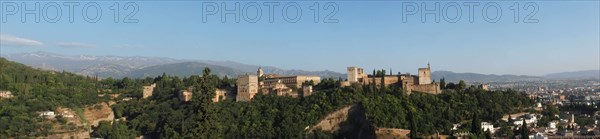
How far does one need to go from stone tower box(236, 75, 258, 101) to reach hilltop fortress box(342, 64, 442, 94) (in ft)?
25.7

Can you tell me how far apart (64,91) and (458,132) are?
1490 inches

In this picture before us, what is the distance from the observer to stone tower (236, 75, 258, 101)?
50.3 metres

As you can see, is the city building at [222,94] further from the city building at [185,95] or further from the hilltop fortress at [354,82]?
the city building at [185,95]

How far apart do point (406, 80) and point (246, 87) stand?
45.0 feet

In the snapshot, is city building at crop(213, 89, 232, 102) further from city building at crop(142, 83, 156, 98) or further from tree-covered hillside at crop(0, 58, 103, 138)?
tree-covered hillside at crop(0, 58, 103, 138)

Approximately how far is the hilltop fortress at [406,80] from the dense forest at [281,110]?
3.99ft

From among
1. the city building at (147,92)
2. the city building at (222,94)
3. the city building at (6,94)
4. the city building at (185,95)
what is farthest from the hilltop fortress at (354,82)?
the city building at (6,94)

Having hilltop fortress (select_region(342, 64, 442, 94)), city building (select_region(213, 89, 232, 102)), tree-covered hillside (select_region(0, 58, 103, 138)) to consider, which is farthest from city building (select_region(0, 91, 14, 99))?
hilltop fortress (select_region(342, 64, 442, 94))

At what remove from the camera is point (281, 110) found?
46312 mm

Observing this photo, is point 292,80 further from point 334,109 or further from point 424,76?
point 424,76

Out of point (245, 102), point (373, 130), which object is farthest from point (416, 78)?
point (245, 102)

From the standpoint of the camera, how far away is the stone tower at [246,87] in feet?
165

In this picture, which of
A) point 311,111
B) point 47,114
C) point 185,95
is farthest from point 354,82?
point 47,114

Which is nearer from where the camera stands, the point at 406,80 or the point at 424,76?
the point at 406,80
